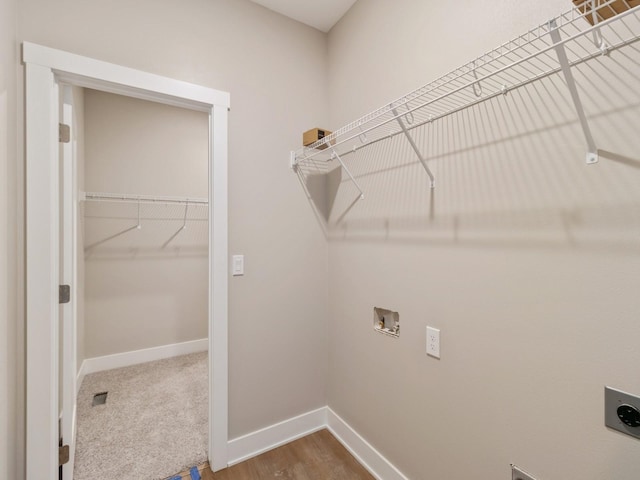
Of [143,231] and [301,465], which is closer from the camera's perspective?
[301,465]

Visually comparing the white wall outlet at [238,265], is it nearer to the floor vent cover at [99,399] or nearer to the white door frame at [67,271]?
the white door frame at [67,271]

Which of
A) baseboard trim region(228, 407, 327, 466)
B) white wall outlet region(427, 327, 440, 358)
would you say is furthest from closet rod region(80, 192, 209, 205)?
white wall outlet region(427, 327, 440, 358)

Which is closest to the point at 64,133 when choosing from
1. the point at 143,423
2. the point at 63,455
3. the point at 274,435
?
the point at 63,455

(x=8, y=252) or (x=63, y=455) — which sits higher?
(x=8, y=252)

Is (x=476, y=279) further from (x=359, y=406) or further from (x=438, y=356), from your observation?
(x=359, y=406)

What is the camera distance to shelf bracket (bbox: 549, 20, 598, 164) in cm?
69

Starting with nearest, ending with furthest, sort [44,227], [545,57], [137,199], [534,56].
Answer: [534,56] → [545,57] → [44,227] → [137,199]

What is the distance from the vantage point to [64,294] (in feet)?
4.60

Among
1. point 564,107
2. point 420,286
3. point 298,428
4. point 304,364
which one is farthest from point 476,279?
point 298,428

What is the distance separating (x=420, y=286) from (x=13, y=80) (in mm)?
1916

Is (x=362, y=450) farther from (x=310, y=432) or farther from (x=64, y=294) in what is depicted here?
(x=64, y=294)

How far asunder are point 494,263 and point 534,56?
67 cm

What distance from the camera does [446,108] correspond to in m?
1.29

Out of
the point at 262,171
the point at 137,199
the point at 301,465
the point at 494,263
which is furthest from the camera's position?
the point at 137,199
